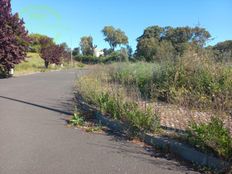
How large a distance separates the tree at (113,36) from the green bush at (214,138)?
309ft

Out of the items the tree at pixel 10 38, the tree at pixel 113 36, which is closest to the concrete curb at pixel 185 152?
the tree at pixel 10 38

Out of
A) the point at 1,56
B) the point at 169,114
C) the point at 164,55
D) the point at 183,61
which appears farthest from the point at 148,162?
the point at 1,56

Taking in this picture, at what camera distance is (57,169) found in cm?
596

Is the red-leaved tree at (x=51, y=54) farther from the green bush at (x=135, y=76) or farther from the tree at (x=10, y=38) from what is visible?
the green bush at (x=135, y=76)

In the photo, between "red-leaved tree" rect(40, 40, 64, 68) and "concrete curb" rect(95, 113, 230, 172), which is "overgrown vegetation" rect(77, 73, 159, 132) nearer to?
"concrete curb" rect(95, 113, 230, 172)

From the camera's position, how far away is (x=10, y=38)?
89.3ft

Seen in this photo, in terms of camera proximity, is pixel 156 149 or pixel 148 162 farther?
pixel 156 149

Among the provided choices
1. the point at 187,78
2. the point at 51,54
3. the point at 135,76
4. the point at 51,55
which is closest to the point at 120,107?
the point at 187,78

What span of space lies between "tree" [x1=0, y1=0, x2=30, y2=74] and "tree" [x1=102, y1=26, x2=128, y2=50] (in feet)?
236

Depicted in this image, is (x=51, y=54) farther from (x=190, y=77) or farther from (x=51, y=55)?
(x=190, y=77)

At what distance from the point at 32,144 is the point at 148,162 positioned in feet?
8.25

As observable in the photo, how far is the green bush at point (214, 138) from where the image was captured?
5.82 m

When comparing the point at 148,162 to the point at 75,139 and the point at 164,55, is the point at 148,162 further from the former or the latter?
the point at 164,55

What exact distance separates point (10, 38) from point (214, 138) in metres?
23.4
